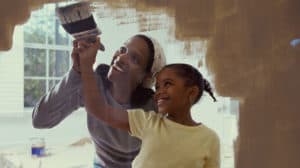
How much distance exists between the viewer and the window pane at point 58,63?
0.98 metres

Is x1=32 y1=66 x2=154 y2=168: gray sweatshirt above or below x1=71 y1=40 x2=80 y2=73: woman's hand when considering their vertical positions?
below

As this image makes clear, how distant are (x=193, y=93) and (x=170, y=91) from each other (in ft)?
0.23

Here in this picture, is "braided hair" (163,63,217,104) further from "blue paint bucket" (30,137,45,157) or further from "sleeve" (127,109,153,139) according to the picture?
"blue paint bucket" (30,137,45,157)

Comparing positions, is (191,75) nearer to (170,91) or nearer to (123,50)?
(170,91)

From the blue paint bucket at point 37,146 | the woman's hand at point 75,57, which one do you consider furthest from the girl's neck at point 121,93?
the blue paint bucket at point 37,146

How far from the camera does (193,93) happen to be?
3.39 feet

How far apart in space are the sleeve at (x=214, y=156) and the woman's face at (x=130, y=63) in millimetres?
265

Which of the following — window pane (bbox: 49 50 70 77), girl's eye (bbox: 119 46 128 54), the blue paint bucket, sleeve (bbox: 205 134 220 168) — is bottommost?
sleeve (bbox: 205 134 220 168)

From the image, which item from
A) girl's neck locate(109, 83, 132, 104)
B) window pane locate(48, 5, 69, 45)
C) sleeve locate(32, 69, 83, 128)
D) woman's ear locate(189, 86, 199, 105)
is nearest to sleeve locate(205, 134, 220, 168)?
woman's ear locate(189, 86, 199, 105)

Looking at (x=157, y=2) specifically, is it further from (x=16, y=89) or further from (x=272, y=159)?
(x=272, y=159)

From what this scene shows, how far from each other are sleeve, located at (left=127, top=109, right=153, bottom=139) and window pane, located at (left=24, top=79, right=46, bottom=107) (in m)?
0.23

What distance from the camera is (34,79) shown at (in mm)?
967

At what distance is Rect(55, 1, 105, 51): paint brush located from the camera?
3.20 feet

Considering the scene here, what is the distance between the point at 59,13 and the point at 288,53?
2.28ft
